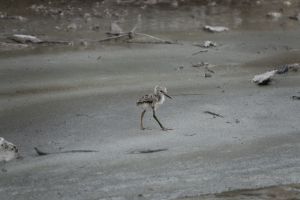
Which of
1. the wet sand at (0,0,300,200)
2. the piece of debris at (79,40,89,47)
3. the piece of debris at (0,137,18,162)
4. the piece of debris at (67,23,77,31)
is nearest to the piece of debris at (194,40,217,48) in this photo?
the wet sand at (0,0,300,200)

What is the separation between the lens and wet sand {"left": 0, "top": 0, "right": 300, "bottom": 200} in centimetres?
639

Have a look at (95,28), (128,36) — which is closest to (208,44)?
(128,36)

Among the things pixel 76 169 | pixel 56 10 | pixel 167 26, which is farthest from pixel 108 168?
pixel 56 10

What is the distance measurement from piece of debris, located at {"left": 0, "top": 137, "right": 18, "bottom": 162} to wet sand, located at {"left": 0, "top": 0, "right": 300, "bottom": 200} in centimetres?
12

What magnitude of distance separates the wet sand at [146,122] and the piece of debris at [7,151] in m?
0.12

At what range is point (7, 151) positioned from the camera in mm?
7109

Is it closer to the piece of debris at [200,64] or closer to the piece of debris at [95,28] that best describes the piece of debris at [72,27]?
the piece of debris at [95,28]

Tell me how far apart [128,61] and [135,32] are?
8.33ft

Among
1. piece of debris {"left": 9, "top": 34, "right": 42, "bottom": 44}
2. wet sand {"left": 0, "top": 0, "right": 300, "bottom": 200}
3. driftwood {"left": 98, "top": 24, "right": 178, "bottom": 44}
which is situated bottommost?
wet sand {"left": 0, "top": 0, "right": 300, "bottom": 200}

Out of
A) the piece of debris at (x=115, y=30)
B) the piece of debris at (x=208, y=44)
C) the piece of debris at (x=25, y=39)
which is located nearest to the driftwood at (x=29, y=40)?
the piece of debris at (x=25, y=39)

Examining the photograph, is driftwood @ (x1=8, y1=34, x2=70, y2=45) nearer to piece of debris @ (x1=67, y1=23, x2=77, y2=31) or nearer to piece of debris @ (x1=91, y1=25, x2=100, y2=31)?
piece of debris @ (x1=67, y1=23, x2=77, y2=31)

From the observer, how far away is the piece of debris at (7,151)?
7.05 m

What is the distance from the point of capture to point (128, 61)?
1188 centimetres

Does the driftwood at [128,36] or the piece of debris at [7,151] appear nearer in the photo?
the piece of debris at [7,151]
